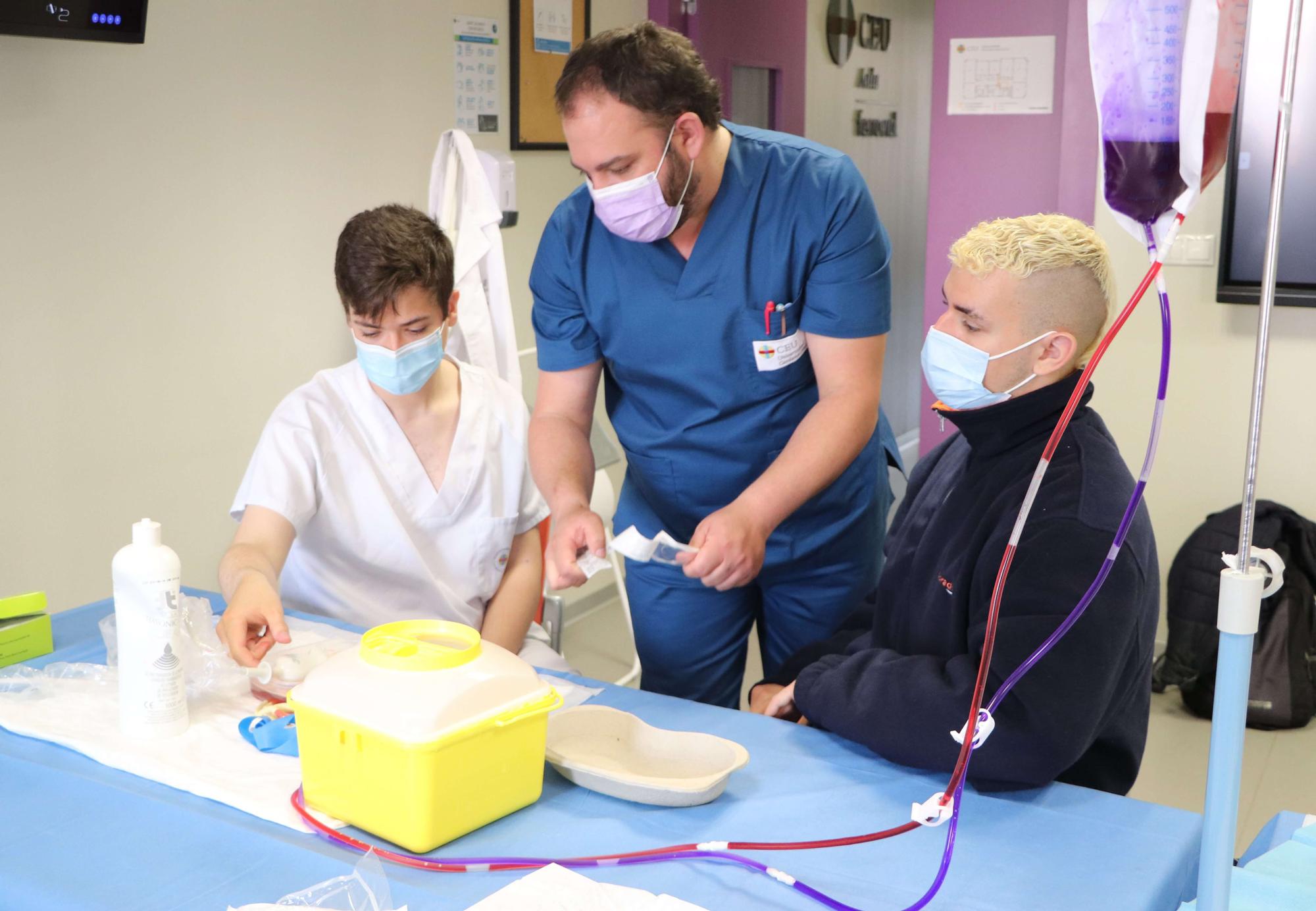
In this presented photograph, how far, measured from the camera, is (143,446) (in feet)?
7.98

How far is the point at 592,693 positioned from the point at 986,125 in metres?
3.03

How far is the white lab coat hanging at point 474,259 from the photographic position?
8.52 feet

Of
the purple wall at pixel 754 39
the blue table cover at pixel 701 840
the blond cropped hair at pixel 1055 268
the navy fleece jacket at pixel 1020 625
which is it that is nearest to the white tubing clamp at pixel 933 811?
the blue table cover at pixel 701 840

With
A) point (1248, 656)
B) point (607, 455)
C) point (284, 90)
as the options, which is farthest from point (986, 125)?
point (1248, 656)

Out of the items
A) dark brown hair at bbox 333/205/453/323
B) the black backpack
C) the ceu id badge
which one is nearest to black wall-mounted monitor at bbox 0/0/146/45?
dark brown hair at bbox 333/205/453/323

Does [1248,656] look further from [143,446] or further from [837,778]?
[143,446]

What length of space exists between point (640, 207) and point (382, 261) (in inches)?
14.7

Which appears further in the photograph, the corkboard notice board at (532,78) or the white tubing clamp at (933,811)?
the corkboard notice board at (532,78)

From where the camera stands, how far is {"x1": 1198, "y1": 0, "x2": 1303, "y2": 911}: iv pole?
2.60ft

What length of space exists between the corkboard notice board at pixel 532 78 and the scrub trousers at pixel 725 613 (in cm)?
181

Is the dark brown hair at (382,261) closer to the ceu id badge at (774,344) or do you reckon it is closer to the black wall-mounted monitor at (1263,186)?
the ceu id badge at (774,344)

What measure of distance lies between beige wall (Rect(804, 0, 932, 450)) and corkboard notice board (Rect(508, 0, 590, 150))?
157 cm

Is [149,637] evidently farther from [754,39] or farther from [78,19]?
[754,39]

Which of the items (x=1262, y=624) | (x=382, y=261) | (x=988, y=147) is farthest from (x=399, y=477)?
(x=988, y=147)
